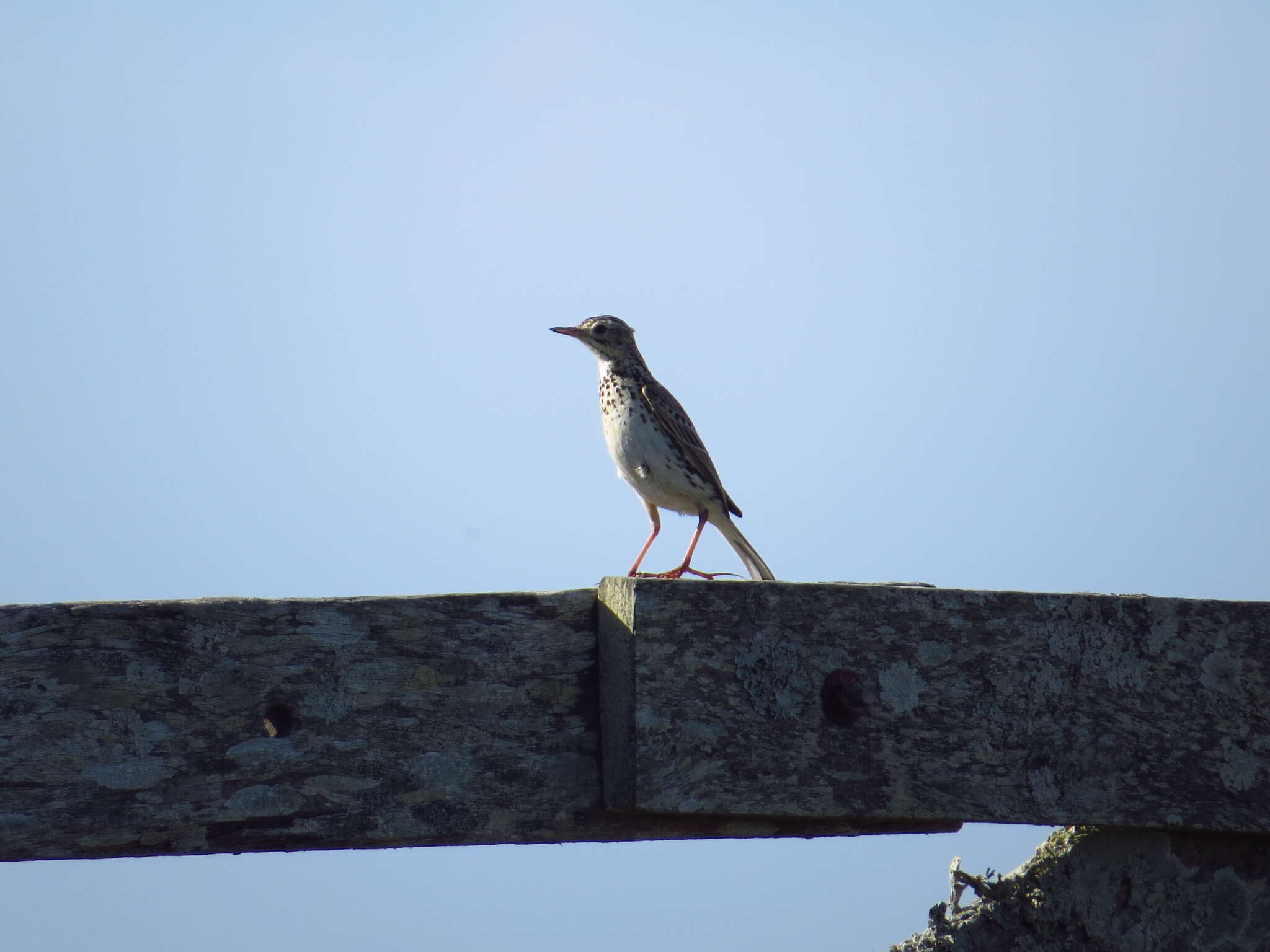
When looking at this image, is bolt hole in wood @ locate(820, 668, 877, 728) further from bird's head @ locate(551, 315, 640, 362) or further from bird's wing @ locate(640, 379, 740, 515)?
bird's head @ locate(551, 315, 640, 362)

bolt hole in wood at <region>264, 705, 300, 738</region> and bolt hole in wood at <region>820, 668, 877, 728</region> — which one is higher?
bolt hole in wood at <region>820, 668, 877, 728</region>

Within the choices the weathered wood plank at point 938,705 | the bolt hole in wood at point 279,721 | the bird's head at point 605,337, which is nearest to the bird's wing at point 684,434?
the bird's head at point 605,337

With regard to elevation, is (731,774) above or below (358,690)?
below

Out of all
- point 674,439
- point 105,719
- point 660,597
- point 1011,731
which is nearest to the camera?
point 105,719

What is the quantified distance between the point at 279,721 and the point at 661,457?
3476mm

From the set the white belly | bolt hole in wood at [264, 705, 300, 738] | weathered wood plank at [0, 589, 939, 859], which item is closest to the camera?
weathered wood plank at [0, 589, 939, 859]

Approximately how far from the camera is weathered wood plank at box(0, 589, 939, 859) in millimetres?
2406

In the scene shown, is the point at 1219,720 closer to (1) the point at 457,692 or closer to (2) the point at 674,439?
(1) the point at 457,692

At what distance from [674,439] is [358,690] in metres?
3.50

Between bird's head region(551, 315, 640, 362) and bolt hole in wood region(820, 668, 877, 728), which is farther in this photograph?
bird's head region(551, 315, 640, 362)

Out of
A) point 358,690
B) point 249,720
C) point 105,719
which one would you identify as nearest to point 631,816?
point 358,690

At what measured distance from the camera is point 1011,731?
2791 mm

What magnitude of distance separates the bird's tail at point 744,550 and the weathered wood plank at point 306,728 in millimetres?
3329

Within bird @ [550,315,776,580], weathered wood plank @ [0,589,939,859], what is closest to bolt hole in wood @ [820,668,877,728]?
weathered wood plank @ [0,589,939,859]
